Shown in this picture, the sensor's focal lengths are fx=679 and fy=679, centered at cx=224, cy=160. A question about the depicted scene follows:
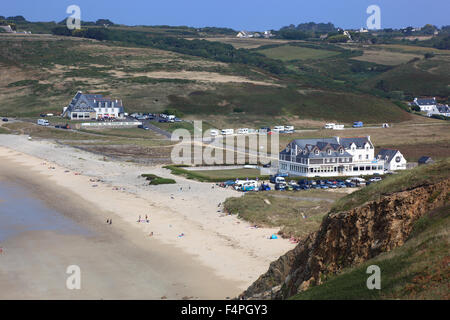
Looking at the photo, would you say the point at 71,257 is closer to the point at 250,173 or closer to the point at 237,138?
the point at 250,173

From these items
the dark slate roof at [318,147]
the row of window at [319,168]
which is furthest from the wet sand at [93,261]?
the dark slate roof at [318,147]

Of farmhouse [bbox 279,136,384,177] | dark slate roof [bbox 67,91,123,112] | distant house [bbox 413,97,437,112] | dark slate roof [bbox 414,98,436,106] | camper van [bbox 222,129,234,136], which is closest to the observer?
farmhouse [bbox 279,136,384,177]

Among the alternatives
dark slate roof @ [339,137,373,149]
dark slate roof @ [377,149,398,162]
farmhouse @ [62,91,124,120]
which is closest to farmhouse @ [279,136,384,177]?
dark slate roof @ [339,137,373,149]

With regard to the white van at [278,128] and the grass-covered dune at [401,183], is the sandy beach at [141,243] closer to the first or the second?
the grass-covered dune at [401,183]

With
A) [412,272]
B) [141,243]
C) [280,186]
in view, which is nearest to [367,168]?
[280,186]

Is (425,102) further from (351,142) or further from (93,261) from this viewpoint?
(93,261)

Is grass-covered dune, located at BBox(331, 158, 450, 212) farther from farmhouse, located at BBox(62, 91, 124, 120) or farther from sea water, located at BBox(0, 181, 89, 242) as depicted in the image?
farmhouse, located at BBox(62, 91, 124, 120)

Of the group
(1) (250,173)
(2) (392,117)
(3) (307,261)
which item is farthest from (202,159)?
(2) (392,117)
